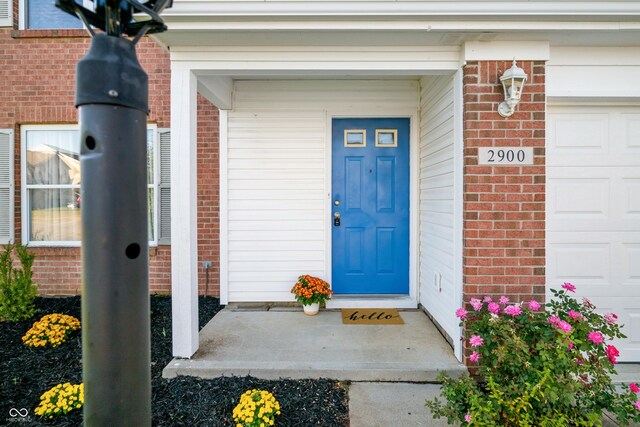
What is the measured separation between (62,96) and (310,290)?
4.19 metres

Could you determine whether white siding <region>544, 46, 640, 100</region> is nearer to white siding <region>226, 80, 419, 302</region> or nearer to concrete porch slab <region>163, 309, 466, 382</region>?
white siding <region>226, 80, 419, 302</region>

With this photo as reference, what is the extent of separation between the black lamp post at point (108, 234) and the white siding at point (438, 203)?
261 cm

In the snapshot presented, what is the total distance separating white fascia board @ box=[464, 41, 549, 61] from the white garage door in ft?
1.74

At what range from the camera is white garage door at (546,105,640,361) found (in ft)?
10.2

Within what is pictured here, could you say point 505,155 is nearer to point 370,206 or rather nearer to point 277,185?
point 370,206

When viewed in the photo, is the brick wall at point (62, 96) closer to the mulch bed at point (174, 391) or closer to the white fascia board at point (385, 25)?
the mulch bed at point (174, 391)

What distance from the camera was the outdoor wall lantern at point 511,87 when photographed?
2.67 metres

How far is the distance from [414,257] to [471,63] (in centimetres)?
223

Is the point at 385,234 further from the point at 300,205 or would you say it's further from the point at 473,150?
the point at 473,150

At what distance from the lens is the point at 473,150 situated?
9.32 ft

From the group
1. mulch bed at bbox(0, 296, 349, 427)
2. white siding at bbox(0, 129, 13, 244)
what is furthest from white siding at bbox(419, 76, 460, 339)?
white siding at bbox(0, 129, 13, 244)

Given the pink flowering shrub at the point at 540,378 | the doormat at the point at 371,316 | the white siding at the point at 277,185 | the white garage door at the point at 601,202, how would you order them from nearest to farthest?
the pink flowering shrub at the point at 540,378
the white garage door at the point at 601,202
the doormat at the point at 371,316
the white siding at the point at 277,185

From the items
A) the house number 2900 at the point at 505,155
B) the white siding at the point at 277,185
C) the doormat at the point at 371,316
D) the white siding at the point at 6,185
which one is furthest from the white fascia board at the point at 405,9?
the white siding at the point at 6,185

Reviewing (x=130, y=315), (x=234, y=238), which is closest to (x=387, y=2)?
(x=130, y=315)
